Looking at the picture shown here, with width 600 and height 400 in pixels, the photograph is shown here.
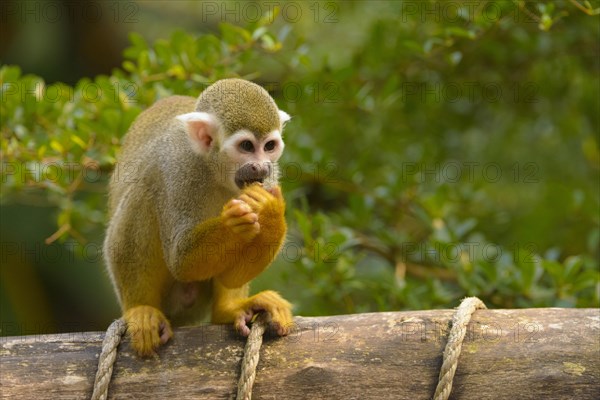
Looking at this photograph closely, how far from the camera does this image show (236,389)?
2422 mm

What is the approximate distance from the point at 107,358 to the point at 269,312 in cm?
63

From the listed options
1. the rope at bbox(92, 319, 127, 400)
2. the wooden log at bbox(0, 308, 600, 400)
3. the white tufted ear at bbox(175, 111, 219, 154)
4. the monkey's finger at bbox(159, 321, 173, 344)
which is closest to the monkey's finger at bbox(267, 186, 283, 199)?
the white tufted ear at bbox(175, 111, 219, 154)

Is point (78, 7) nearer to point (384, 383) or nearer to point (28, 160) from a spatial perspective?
point (28, 160)

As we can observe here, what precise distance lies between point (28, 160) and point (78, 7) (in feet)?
13.3

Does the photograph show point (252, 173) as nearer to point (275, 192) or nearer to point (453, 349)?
point (275, 192)

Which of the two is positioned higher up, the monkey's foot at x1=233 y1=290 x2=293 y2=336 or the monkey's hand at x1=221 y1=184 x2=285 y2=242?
the monkey's hand at x1=221 y1=184 x2=285 y2=242

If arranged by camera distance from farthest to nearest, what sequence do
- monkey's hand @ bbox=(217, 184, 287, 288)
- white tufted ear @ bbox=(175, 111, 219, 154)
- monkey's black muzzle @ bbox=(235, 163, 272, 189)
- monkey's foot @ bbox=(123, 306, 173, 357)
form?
white tufted ear @ bbox=(175, 111, 219, 154), monkey's black muzzle @ bbox=(235, 163, 272, 189), monkey's hand @ bbox=(217, 184, 287, 288), monkey's foot @ bbox=(123, 306, 173, 357)

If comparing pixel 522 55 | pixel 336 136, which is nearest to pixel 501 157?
pixel 522 55

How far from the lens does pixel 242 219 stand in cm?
265

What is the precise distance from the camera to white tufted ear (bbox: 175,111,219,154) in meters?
2.96

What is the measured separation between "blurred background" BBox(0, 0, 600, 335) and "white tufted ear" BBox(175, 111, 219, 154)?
687mm

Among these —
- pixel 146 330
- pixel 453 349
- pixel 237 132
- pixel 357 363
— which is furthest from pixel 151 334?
pixel 453 349

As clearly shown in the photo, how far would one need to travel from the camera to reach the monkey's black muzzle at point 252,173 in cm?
286

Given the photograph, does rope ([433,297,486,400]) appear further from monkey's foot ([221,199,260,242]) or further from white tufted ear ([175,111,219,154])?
white tufted ear ([175,111,219,154])
